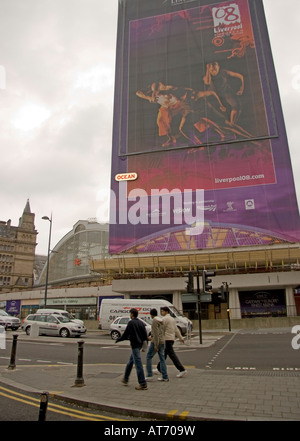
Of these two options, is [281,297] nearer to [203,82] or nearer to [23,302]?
[203,82]

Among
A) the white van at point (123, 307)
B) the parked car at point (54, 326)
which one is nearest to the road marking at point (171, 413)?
the parked car at point (54, 326)

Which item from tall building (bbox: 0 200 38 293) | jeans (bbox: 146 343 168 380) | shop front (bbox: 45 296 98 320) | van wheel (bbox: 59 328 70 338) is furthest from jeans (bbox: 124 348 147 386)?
tall building (bbox: 0 200 38 293)

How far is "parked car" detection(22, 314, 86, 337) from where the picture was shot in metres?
22.5

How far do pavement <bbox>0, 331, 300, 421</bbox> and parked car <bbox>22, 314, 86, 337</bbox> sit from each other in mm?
13748

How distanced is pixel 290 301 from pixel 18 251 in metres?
92.5

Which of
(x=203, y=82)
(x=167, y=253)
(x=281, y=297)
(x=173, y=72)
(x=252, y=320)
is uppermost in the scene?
(x=173, y=72)

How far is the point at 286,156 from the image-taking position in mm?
39500

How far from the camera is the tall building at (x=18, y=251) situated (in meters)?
104

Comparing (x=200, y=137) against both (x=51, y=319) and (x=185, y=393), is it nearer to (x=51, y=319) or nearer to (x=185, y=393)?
(x=51, y=319)

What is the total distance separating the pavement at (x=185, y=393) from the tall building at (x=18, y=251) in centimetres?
10043
